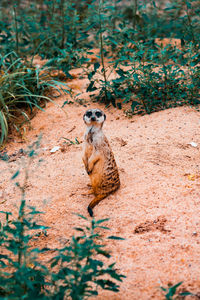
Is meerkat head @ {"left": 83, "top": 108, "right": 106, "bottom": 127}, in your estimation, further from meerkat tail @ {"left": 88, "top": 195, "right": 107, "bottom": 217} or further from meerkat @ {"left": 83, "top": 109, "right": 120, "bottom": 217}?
meerkat tail @ {"left": 88, "top": 195, "right": 107, "bottom": 217}

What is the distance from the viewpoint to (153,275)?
72.5 inches

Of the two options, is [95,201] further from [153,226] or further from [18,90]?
[18,90]

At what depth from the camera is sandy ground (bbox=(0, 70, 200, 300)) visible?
1906mm

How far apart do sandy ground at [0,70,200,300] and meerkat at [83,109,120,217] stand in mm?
137

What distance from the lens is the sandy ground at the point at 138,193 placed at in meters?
1.91

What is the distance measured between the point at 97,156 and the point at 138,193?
449mm

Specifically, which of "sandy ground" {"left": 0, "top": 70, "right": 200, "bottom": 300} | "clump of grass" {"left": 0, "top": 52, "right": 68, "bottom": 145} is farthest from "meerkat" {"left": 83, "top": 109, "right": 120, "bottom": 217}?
"clump of grass" {"left": 0, "top": 52, "right": 68, "bottom": 145}

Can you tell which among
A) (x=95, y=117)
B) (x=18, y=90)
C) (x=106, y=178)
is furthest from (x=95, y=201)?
(x=18, y=90)

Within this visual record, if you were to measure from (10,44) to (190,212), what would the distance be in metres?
3.79

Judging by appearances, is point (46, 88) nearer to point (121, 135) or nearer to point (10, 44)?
point (10, 44)

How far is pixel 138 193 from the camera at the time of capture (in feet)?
8.50

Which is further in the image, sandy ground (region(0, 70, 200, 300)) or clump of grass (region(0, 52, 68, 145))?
clump of grass (region(0, 52, 68, 145))

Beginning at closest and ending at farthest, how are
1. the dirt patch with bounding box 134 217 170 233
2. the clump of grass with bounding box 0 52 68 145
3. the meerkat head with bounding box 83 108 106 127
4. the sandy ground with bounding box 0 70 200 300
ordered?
the sandy ground with bounding box 0 70 200 300 < the dirt patch with bounding box 134 217 170 233 < the meerkat head with bounding box 83 108 106 127 < the clump of grass with bounding box 0 52 68 145

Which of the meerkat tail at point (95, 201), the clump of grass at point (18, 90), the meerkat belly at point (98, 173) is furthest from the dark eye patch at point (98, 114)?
the clump of grass at point (18, 90)
